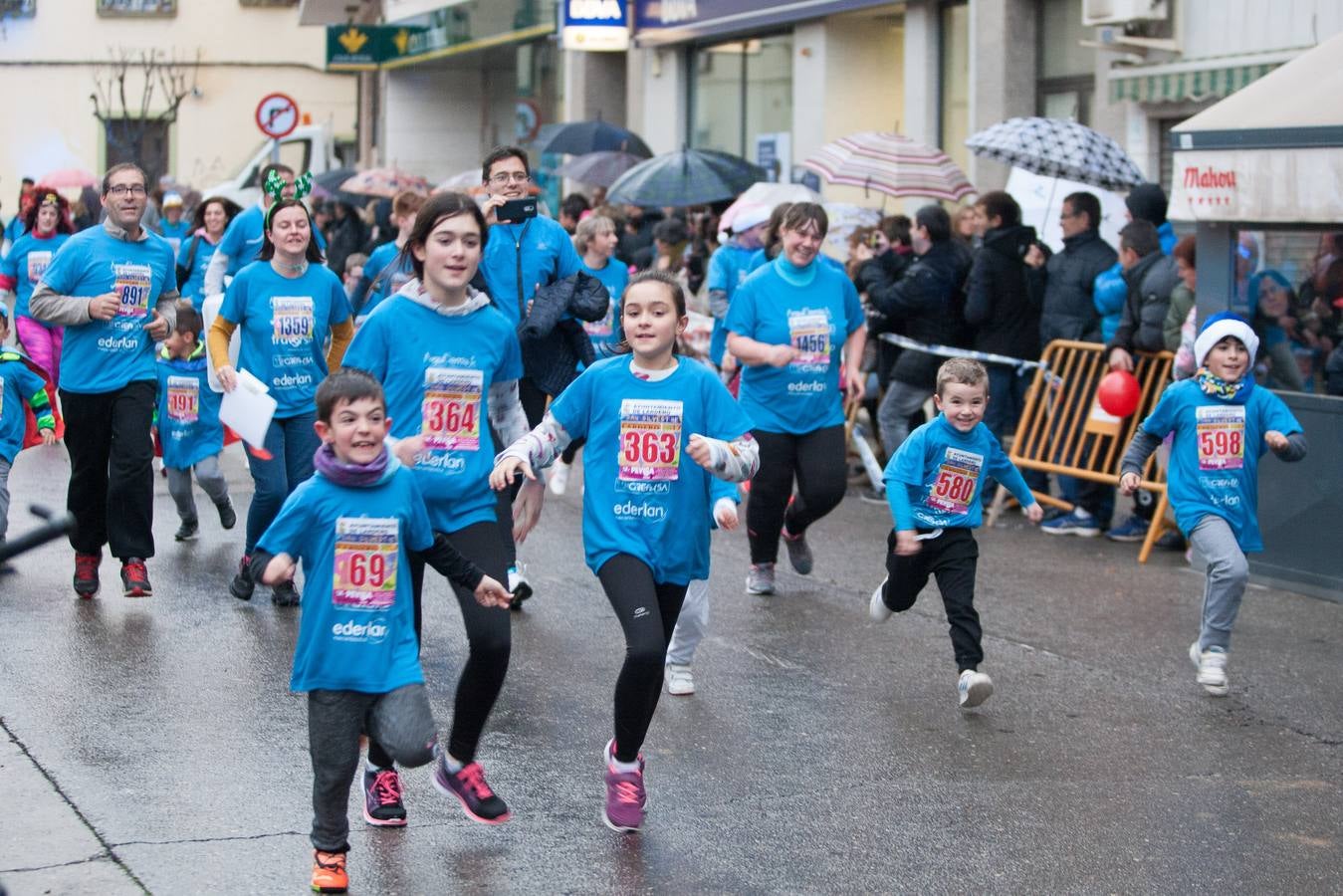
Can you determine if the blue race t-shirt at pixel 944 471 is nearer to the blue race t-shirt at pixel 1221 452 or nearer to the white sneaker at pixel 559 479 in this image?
the blue race t-shirt at pixel 1221 452

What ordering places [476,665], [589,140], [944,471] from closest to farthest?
1. [476,665]
2. [944,471]
3. [589,140]

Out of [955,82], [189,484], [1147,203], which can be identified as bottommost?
[189,484]

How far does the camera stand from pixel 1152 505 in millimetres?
11867

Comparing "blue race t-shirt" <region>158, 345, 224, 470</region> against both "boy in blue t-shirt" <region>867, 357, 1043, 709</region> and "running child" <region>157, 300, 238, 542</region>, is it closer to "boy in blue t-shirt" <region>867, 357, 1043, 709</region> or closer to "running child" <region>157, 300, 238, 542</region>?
"running child" <region>157, 300, 238, 542</region>

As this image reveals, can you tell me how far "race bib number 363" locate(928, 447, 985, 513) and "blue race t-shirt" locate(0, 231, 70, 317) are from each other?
7.31 meters

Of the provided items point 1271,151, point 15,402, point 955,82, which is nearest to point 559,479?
point 15,402

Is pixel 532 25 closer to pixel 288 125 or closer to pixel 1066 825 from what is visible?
pixel 288 125

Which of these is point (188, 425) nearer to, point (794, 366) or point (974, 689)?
point (794, 366)

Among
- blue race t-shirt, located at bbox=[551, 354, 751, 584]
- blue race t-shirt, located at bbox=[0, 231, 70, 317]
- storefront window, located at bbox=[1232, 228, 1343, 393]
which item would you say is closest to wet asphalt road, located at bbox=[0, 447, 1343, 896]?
blue race t-shirt, located at bbox=[551, 354, 751, 584]

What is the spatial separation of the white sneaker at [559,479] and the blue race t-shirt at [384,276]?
1810mm

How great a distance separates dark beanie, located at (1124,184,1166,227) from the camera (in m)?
12.1

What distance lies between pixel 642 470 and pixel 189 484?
5.55 metres

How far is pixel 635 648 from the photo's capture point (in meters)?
5.71

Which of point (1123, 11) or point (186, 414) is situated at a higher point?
point (1123, 11)
